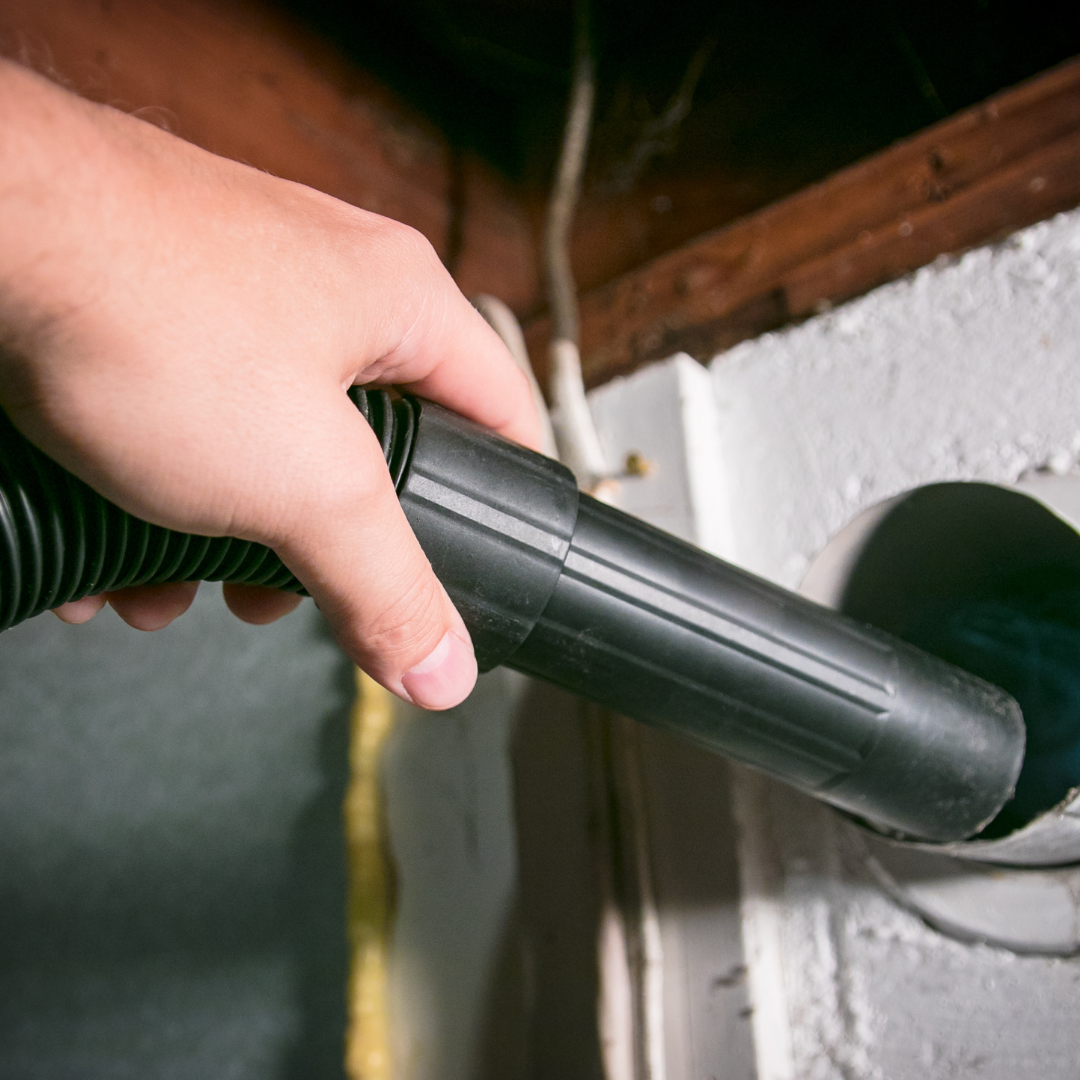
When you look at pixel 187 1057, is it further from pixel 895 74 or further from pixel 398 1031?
pixel 895 74

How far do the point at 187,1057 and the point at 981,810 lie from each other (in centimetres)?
64

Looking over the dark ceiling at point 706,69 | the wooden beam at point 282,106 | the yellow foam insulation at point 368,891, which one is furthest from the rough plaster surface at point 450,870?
the dark ceiling at point 706,69

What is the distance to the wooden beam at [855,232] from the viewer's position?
553mm

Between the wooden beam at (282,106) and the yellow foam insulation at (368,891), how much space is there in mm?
480

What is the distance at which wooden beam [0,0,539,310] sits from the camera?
0.71m

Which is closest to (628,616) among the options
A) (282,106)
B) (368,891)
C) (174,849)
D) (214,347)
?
(214,347)

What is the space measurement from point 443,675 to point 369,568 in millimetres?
65

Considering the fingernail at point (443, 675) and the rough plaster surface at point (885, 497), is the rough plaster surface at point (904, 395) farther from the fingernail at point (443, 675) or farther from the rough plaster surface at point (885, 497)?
the fingernail at point (443, 675)

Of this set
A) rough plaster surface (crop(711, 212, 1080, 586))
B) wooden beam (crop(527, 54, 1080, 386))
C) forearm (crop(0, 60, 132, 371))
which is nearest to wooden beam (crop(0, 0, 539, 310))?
wooden beam (crop(527, 54, 1080, 386))

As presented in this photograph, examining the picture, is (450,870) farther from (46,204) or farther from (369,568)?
(46,204)

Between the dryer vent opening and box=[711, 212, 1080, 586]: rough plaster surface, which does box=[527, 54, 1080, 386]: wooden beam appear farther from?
the dryer vent opening

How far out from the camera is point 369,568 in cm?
28

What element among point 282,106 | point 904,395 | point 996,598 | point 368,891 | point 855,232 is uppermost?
point 282,106

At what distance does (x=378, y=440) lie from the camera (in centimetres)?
30
